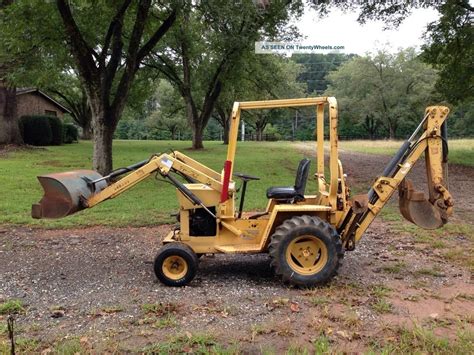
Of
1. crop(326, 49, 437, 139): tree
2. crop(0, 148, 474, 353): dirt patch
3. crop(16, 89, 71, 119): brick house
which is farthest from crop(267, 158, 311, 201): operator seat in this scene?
crop(326, 49, 437, 139): tree

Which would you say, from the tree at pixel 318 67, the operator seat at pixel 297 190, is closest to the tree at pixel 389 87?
the tree at pixel 318 67

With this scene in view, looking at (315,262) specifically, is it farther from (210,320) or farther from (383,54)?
(383,54)

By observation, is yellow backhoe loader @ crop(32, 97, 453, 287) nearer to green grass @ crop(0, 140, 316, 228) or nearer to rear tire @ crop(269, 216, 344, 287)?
rear tire @ crop(269, 216, 344, 287)

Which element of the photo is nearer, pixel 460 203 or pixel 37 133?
pixel 460 203

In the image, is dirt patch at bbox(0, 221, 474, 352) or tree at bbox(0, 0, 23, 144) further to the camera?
tree at bbox(0, 0, 23, 144)

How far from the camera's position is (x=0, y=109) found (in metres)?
25.3

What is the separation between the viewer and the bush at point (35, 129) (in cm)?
3077

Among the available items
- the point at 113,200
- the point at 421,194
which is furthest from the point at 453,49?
the point at 421,194

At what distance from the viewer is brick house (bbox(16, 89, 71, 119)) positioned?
34469 millimetres

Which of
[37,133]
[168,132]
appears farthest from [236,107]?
[168,132]

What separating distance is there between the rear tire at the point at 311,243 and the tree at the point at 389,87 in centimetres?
5488

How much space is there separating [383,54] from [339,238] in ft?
199

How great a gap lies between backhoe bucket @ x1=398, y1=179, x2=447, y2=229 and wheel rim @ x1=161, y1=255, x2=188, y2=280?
297cm

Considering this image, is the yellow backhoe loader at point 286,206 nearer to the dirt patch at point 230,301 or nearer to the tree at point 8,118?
the dirt patch at point 230,301
